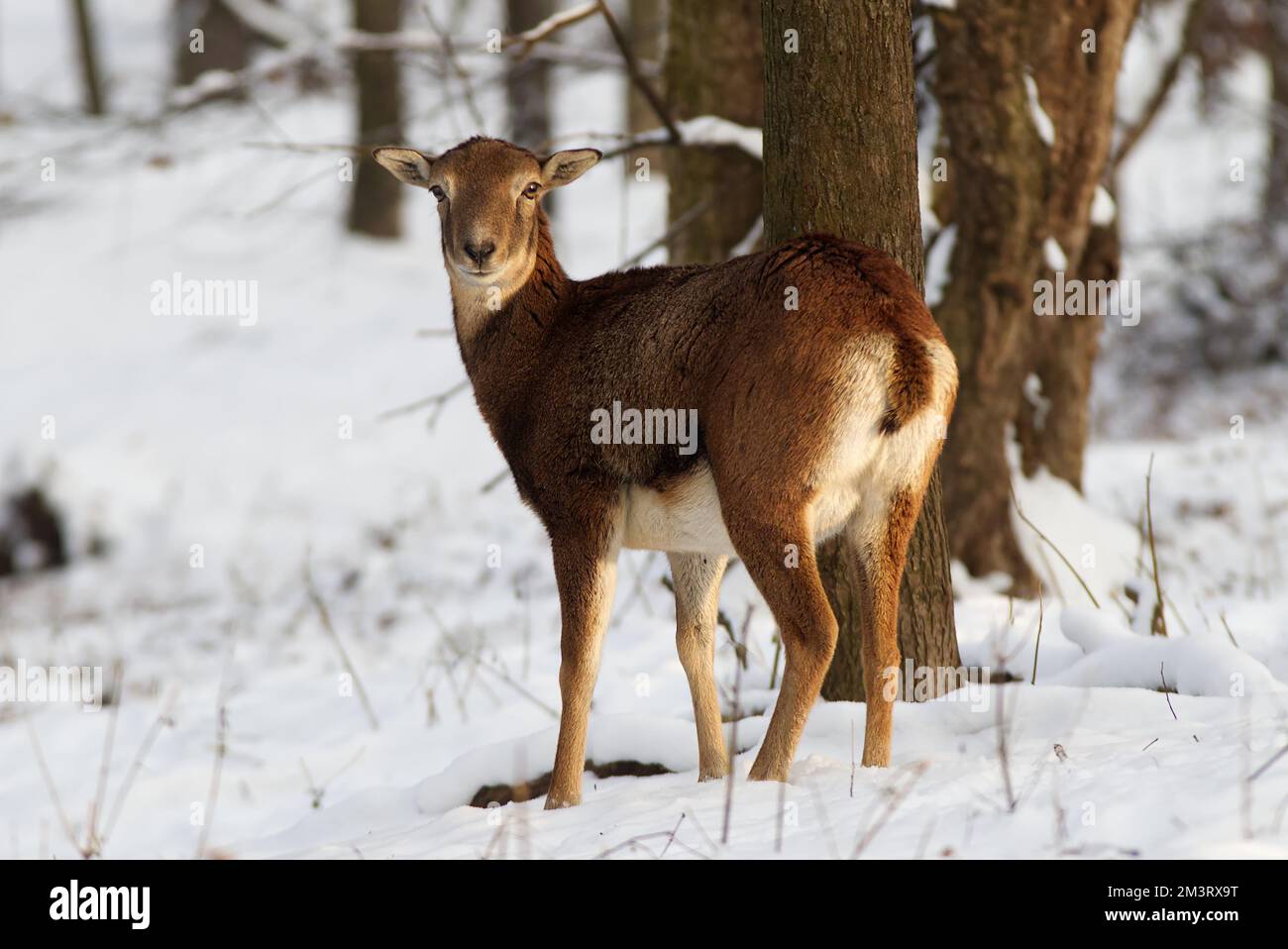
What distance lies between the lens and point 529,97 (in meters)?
14.5

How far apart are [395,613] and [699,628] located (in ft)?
19.0

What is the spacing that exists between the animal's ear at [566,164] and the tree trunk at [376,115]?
39.4 ft

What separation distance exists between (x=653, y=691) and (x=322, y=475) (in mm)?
8290

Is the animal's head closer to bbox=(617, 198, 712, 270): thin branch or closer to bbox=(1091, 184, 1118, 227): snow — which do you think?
bbox=(617, 198, 712, 270): thin branch

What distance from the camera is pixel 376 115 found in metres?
17.5

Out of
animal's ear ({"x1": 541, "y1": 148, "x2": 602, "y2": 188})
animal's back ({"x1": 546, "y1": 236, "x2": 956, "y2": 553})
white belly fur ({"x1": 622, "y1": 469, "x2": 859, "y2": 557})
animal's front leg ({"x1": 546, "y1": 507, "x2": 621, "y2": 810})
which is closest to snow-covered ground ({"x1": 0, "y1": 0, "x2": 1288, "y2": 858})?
animal's front leg ({"x1": 546, "y1": 507, "x2": 621, "y2": 810})

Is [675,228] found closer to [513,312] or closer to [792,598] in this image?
[513,312]

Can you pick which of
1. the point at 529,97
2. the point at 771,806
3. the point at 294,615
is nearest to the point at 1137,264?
the point at 529,97

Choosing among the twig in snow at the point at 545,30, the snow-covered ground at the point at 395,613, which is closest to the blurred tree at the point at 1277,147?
the snow-covered ground at the point at 395,613

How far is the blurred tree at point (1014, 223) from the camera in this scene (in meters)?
6.95

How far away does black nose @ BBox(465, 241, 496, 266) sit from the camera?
4.59 meters

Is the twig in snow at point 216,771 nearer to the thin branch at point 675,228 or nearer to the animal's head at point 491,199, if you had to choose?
the animal's head at point 491,199

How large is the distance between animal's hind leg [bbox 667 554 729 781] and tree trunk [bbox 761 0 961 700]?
0.81 m
